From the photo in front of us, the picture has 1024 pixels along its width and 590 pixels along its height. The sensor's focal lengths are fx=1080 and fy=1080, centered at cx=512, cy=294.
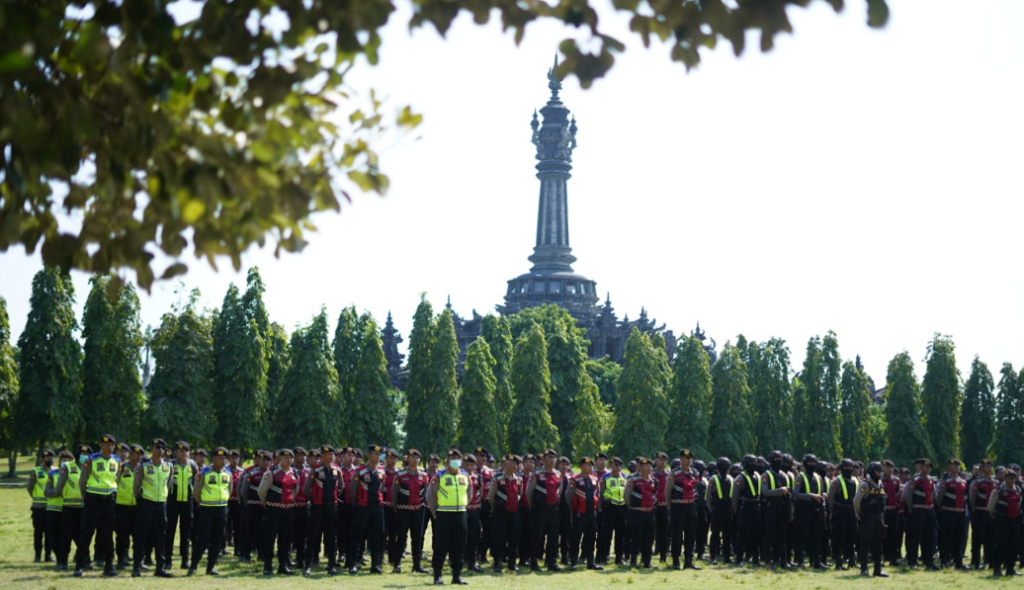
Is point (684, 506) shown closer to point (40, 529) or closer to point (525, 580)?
point (525, 580)

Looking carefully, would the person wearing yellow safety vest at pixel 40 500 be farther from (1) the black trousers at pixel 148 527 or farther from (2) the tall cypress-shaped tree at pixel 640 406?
(2) the tall cypress-shaped tree at pixel 640 406

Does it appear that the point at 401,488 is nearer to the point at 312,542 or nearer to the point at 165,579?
the point at 312,542

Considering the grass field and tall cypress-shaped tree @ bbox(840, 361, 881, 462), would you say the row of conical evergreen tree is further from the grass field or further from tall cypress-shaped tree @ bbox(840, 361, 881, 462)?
the grass field

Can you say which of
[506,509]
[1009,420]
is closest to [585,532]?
[506,509]

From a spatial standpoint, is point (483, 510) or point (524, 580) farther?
point (483, 510)

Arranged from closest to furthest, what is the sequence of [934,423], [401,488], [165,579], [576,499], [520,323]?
[165,579] < [401,488] < [576,499] < [934,423] < [520,323]

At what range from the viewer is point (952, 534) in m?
24.0

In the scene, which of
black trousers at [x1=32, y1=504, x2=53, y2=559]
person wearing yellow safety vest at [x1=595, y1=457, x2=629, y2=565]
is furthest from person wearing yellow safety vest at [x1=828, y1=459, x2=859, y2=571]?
black trousers at [x1=32, y1=504, x2=53, y2=559]

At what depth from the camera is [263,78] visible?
5.91 m

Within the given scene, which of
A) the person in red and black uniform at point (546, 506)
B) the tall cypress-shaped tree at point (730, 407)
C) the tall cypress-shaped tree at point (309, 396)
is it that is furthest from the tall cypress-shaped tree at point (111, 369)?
the person in red and black uniform at point (546, 506)

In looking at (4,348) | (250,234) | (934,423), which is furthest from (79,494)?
(934,423)

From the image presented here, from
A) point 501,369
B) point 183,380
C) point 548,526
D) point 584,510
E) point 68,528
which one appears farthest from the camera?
point 501,369

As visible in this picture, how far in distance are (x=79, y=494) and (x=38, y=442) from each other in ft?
137

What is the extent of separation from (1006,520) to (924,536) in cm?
176
